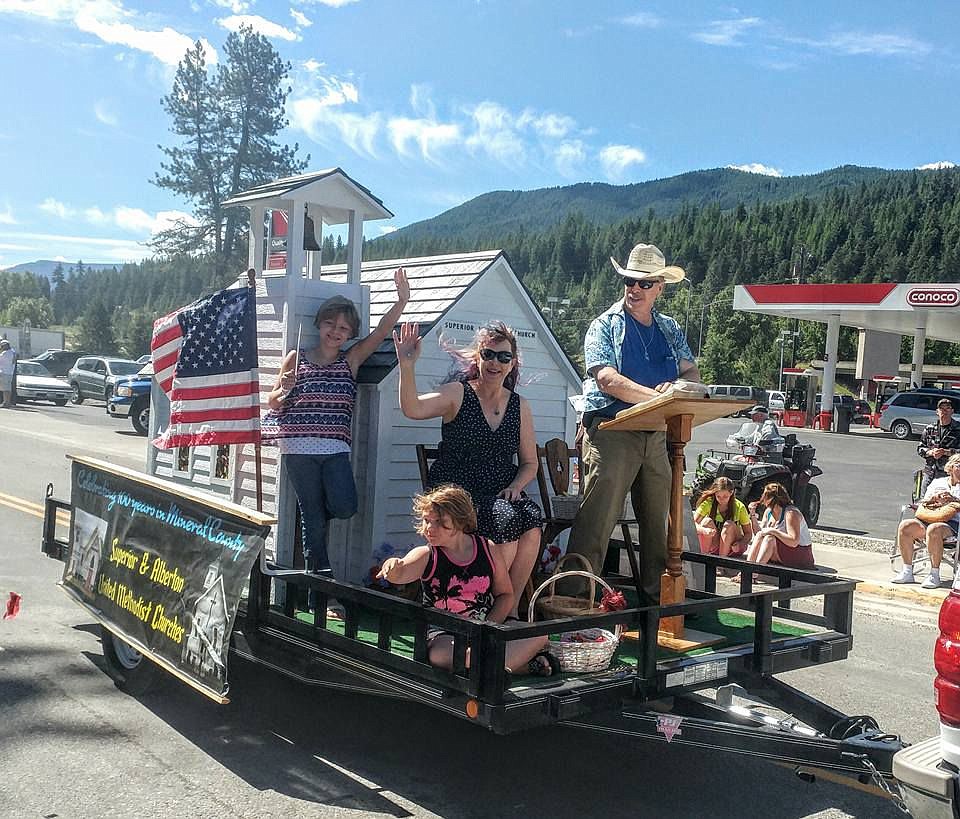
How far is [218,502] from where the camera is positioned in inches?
172

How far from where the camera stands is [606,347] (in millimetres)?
4945

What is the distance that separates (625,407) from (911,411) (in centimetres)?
3248

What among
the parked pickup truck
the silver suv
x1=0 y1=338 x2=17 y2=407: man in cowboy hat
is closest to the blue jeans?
the parked pickup truck

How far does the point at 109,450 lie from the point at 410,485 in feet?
44.4

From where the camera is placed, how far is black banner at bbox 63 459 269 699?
4148 millimetres

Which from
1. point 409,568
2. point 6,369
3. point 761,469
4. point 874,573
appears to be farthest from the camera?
point 6,369

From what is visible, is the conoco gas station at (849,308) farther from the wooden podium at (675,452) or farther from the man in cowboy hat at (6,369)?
the wooden podium at (675,452)

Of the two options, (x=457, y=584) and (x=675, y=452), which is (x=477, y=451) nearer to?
(x=457, y=584)

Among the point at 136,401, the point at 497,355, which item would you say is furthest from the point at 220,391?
the point at 136,401

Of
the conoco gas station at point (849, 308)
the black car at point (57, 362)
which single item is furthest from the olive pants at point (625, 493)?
the black car at point (57, 362)

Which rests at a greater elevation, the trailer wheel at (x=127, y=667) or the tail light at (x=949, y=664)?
the tail light at (x=949, y=664)

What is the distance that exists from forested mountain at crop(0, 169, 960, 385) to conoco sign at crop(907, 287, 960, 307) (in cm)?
5960

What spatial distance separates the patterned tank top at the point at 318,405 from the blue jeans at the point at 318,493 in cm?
13

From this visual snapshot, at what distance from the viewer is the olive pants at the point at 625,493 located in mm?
4871
